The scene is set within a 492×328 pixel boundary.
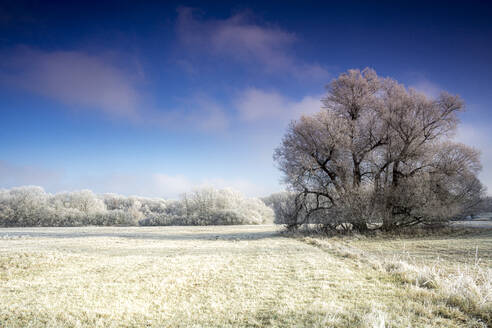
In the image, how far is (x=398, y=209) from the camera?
19641 mm

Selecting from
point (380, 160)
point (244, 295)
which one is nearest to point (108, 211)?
point (380, 160)

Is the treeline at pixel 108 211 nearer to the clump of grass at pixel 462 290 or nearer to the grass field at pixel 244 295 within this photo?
the grass field at pixel 244 295

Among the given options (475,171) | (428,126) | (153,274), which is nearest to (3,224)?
(153,274)

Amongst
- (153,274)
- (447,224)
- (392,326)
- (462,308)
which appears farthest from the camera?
(447,224)

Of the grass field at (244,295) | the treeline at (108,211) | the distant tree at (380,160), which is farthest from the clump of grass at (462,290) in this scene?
the treeline at (108,211)

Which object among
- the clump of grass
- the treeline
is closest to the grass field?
the clump of grass

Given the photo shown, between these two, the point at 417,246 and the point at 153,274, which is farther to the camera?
the point at 417,246

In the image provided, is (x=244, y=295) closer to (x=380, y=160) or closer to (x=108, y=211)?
(x=380, y=160)

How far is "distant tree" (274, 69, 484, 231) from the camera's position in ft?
62.0

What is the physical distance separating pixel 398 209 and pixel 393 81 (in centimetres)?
1118

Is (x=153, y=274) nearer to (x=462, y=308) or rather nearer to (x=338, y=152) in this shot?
(x=462, y=308)

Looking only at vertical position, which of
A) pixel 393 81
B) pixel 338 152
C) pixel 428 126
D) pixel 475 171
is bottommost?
pixel 475 171

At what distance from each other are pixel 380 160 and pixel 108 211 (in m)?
46.4

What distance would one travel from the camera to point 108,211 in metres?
46.5
